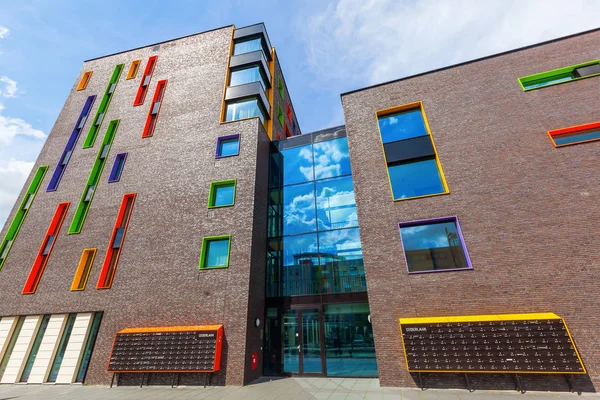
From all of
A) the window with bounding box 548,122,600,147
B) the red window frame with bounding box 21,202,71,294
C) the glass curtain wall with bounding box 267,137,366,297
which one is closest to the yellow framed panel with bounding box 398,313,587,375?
the glass curtain wall with bounding box 267,137,366,297

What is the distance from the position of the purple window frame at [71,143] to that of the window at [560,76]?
31595mm

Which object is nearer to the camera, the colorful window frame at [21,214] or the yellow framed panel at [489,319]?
the yellow framed panel at [489,319]

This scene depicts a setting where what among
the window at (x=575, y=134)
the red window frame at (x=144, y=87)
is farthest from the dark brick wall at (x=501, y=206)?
the red window frame at (x=144, y=87)

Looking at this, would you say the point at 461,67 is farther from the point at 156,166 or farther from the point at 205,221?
the point at 156,166

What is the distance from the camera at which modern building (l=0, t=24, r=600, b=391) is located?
423 inches

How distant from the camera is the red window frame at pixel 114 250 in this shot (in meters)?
15.5

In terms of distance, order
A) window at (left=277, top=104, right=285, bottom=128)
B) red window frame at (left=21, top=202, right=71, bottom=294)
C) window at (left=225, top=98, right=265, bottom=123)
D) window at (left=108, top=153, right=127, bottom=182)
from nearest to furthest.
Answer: red window frame at (left=21, top=202, right=71, bottom=294) → window at (left=108, top=153, right=127, bottom=182) → window at (left=225, top=98, right=265, bottom=123) → window at (left=277, top=104, right=285, bottom=128)

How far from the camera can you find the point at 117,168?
19609 millimetres

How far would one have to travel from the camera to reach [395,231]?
13.2 metres

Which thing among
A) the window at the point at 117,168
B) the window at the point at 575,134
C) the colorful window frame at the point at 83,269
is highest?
the window at the point at 117,168

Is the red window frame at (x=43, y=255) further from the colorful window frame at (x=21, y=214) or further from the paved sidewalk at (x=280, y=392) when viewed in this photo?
the paved sidewalk at (x=280, y=392)

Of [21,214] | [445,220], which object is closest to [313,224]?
[445,220]

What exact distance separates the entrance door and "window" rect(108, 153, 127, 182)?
1521 cm

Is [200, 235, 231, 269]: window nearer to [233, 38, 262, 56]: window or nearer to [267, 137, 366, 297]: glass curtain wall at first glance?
[267, 137, 366, 297]: glass curtain wall
